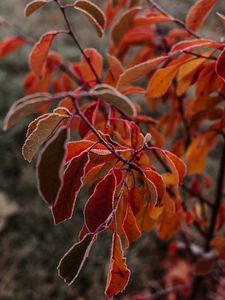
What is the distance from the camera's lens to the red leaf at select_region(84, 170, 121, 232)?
624mm

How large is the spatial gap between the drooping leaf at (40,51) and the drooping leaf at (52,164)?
1.31 ft

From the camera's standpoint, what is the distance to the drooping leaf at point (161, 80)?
81 cm

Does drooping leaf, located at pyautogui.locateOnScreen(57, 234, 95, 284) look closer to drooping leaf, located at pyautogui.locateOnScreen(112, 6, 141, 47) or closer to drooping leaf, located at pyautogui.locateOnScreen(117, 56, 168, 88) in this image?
drooping leaf, located at pyautogui.locateOnScreen(117, 56, 168, 88)

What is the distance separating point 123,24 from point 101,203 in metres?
0.51

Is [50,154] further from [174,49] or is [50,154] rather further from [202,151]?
[202,151]

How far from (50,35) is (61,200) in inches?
14.4

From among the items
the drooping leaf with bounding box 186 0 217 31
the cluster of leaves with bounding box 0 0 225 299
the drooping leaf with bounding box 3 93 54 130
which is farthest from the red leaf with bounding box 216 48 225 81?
the drooping leaf with bounding box 3 93 54 130

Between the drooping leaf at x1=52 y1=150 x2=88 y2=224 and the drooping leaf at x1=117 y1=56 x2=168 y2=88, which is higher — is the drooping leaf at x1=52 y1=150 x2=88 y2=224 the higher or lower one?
the lower one

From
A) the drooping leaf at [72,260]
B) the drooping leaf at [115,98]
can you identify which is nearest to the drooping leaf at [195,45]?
the drooping leaf at [115,98]

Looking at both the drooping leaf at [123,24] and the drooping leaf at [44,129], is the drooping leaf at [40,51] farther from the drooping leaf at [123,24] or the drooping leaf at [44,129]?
the drooping leaf at [44,129]

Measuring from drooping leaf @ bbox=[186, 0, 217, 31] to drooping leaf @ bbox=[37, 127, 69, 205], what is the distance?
1.70ft

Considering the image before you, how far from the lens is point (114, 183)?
63cm

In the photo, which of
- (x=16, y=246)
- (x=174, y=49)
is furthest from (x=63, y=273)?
(x=16, y=246)

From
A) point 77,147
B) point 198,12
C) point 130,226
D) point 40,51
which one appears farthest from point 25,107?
point 198,12
